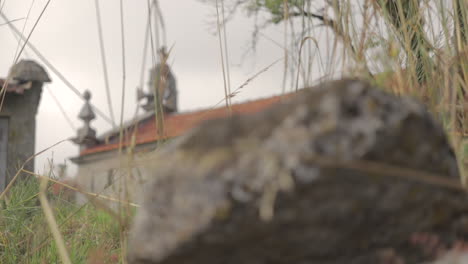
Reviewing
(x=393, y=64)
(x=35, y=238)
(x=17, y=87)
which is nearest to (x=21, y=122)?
(x=17, y=87)

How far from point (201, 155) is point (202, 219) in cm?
10

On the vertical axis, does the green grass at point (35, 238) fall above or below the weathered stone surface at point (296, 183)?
below

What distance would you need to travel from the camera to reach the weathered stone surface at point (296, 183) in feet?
2.51

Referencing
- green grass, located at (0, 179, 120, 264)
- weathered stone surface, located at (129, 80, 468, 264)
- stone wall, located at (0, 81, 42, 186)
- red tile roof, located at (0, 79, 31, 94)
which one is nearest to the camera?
weathered stone surface, located at (129, 80, 468, 264)

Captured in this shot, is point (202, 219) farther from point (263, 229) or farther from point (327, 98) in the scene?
point (327, 98)

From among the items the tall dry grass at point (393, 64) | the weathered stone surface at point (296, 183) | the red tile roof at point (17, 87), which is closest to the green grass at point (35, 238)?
the tall dry grass at point (393, 64)

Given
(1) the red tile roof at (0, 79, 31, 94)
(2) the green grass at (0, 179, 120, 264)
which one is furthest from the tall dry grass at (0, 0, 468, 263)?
(1) the red tile roof at (0, 79, 31, 94)

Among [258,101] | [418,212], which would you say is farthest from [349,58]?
[258,101]

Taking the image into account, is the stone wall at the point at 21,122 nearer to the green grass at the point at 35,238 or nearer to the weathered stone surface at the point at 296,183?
the green grass at the point at 35,238

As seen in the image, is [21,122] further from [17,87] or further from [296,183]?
[296,183]

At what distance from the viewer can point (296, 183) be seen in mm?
766

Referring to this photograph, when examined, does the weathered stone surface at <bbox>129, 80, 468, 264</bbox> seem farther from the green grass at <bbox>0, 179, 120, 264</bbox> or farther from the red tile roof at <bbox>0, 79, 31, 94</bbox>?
the red tile roof at <bbox>0, 79, 31, 94</bbox>

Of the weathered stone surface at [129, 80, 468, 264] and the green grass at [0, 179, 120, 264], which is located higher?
the weathered stone surface at [129, 80, 468, 264]

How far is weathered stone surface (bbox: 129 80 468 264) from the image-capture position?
2.51ft
